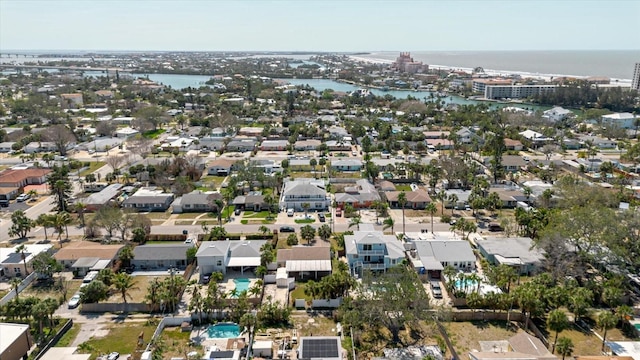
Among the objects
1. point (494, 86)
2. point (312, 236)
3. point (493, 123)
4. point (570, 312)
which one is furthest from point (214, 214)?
point (494, 86)

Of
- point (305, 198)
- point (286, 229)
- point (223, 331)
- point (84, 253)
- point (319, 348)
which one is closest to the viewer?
point (319, 348)

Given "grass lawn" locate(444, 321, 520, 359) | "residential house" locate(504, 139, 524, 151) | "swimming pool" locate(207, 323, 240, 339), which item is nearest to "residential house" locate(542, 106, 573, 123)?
"residential house" locate(504, 139, 524, 151)

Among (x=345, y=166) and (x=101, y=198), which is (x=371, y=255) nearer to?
(x=345, y=166)

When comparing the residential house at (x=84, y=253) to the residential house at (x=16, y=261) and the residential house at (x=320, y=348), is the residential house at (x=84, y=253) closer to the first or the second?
the residential house at (x=16, y=261)

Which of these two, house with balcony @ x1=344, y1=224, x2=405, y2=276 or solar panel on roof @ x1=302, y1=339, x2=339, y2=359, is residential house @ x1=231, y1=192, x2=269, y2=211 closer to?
house with balcony @ x1=344, y1=224, x2=405, y2=276

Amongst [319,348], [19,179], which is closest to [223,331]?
[319,348]

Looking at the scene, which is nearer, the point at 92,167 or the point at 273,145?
the point at 92,167

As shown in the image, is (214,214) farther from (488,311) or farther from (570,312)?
(570,312)
